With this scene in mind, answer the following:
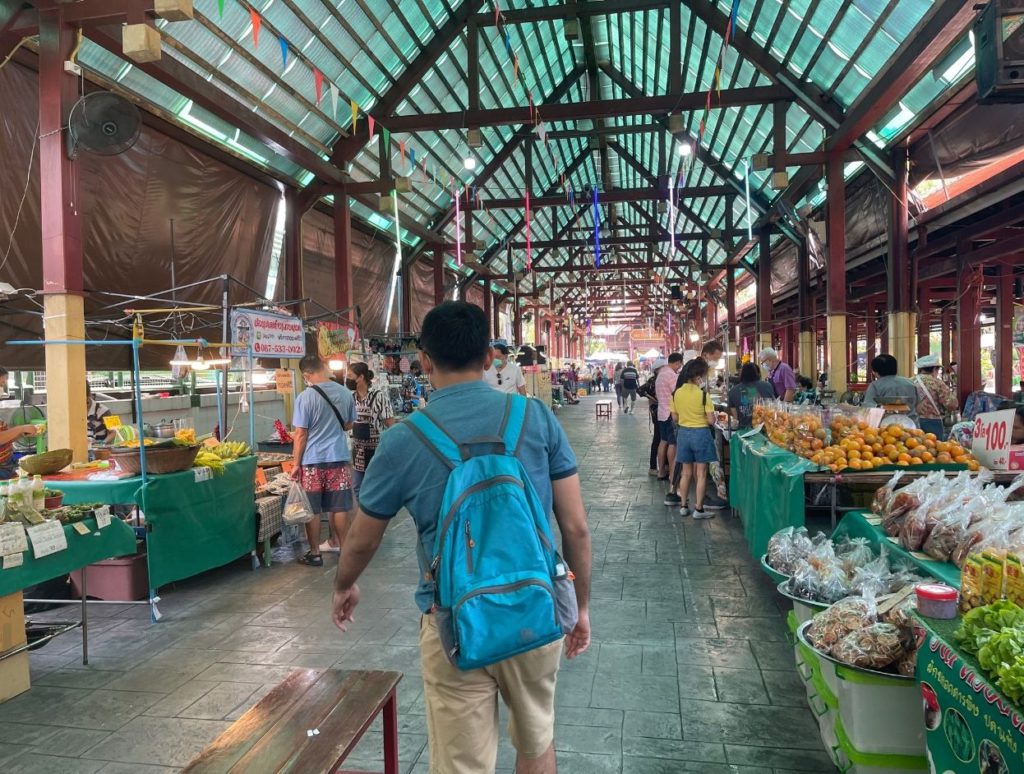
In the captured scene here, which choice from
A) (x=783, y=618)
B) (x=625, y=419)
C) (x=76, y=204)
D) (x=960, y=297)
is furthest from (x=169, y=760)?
(x=625, y=419)

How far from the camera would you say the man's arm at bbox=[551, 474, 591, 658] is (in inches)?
69.9

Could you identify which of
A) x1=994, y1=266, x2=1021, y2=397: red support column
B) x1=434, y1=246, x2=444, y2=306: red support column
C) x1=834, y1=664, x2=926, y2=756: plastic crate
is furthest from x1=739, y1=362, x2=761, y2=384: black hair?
x1=434, y1=246, x2=444, y2=306: red support column

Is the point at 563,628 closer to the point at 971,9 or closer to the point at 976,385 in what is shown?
the point at 971,9

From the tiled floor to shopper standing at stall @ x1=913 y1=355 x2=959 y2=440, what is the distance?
3280mm

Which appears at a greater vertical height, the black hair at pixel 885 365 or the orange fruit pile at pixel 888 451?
the black hair at pixel 885 365

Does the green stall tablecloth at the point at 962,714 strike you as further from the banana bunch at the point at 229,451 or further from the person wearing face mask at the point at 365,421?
the banana bunch at the point at 229,451

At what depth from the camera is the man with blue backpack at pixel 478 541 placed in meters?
1.42

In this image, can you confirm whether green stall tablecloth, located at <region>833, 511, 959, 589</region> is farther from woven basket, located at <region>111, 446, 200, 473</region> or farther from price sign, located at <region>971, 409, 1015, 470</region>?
woven basket, located at <region>111, 446, 200, 473</region>

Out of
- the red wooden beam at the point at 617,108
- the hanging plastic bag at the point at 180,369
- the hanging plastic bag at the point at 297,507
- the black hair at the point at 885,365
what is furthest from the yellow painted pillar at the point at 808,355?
the hanging plastic bag at the point at 297,507

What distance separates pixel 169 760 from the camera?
254 cm

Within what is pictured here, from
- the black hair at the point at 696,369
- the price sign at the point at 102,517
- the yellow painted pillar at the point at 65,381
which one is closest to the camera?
the price sign at the point at 102,517

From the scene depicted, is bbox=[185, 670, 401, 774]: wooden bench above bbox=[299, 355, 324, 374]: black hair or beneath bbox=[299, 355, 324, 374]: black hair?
beneath

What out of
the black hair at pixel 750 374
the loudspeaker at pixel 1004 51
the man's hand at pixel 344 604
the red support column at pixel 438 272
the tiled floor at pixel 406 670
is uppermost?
the red support column at pixel 438 272

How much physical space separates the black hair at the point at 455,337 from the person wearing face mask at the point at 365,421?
4.14 m
